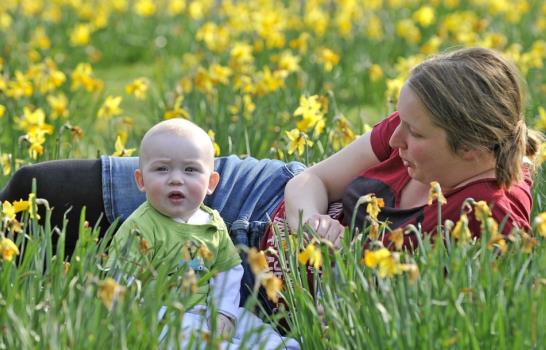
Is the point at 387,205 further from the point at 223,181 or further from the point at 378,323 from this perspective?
the point at 378,323

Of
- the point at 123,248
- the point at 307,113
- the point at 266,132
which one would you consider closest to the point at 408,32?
the point at 266,132

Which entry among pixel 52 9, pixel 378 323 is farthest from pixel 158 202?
pixel 52 9

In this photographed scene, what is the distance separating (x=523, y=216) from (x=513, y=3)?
5.73m

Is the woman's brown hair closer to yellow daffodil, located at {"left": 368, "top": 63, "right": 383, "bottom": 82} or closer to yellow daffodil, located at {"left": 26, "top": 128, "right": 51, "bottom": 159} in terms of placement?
yellow daffodil, located at {"left": 26, "top": 128, "right": 51, "bottom": 159}

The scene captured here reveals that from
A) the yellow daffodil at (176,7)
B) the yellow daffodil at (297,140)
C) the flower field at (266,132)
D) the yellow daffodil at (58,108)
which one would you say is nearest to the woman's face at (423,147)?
the flower field at (266,132)

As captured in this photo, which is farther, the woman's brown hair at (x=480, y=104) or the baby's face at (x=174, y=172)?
the baby's face at (x=174, y=172)

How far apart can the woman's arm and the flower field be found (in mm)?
183

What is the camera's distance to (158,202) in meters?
2.93

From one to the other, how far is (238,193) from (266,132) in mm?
1113

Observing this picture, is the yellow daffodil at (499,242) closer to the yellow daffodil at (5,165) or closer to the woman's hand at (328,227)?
the woman's hand at (328,227)

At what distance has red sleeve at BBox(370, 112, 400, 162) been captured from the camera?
3.18 m

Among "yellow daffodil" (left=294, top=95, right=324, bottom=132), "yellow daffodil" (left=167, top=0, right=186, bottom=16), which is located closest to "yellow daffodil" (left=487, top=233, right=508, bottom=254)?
"yellow daffodil" (left=294, top=95, right=324, bottom=132)

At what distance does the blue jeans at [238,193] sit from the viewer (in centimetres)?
323

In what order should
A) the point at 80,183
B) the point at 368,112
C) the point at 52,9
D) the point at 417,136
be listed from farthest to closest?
the point at 52,9
the point at 368,112
the point at 80,183
the point at 417,136
